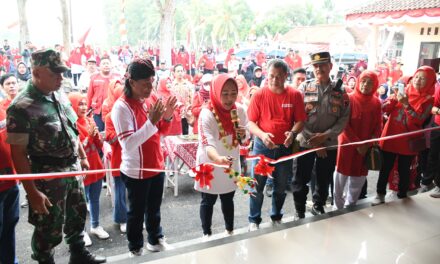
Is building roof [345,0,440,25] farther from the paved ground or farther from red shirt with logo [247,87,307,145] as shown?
red shirt with logo [247,87,307,145]

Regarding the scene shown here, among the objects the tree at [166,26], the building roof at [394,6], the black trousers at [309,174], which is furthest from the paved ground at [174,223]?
the tree at [166,26]

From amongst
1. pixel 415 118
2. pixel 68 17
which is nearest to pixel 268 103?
pixel 415 118

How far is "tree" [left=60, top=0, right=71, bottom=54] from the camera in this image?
13.2 meters

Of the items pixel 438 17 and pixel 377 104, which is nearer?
pixel 377 104

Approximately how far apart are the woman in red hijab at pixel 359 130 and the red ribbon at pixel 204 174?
4.91 ft

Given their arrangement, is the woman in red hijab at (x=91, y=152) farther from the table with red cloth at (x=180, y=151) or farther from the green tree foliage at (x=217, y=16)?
the green tree foliage at (x=217, y=16)

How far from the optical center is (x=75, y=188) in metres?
2.26

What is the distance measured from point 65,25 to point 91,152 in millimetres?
12099

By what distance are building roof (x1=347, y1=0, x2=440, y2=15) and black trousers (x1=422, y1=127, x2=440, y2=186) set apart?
596 centimetres

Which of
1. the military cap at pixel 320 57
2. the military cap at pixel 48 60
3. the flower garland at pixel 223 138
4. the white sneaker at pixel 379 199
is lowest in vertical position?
the white sneaker at pixel 379 199

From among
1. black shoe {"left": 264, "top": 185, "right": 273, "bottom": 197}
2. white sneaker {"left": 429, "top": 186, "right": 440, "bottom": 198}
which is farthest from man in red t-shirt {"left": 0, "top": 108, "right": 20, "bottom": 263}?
white sneaker {"left": 429, "top": 186, "right": 440, "bottom": 198}

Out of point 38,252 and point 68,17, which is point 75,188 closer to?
point 38,252

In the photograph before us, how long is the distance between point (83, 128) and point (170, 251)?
1422 mm

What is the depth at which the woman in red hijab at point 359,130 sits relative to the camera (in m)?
3.16
